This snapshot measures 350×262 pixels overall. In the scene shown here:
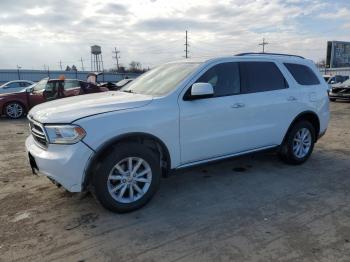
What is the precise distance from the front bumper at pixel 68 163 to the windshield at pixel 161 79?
133cm

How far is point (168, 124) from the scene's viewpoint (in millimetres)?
4258

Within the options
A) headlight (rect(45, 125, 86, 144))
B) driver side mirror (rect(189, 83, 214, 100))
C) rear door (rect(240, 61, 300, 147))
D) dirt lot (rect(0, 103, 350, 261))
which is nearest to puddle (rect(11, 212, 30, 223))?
dirt lot (rect(0, 103, 350, 261))

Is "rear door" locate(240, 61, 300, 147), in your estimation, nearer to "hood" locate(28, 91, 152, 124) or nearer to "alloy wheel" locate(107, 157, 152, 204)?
"hood" locate(28, 91, 152, 124)

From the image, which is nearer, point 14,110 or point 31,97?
point 14,110

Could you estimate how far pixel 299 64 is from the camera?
6.07m

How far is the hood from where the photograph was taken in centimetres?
387

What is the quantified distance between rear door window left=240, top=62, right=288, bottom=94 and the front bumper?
8.23 ft

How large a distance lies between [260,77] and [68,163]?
3142 mm

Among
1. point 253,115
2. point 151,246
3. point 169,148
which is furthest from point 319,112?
point 151,246

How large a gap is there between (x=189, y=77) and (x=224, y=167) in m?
1.96

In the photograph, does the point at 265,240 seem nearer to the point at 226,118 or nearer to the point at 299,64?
the point at 226,118

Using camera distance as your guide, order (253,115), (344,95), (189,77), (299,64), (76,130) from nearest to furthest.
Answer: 1. (76,130)
2. (189,77)
3. (253,115)
4. (299,64)
5. (344,95)

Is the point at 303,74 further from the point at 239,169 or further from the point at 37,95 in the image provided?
the point at 37,95

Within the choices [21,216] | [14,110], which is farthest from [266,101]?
[14,110]
